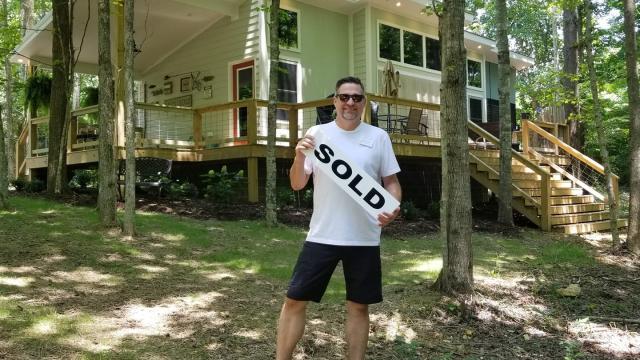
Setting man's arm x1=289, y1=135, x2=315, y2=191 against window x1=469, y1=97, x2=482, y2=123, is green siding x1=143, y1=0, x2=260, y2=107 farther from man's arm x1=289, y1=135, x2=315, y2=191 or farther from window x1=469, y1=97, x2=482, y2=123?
man's arm x1=289, y1=135, x2=315, y2=191

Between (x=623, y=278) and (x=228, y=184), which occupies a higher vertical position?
(x=228, y=184)

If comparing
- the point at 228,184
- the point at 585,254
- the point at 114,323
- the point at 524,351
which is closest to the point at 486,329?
the point at 524,351

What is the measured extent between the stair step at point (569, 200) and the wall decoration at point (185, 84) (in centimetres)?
873

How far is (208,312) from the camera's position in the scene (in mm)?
4309

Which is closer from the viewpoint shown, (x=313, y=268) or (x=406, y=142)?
(x=313, y=268)

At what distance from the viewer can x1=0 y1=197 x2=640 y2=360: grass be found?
12.1ft

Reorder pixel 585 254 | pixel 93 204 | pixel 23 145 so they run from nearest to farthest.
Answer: pixel 585 254
pixel 93 204
pixel 23 145

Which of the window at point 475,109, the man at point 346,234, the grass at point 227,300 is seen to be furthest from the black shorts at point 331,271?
the window at point 475,109

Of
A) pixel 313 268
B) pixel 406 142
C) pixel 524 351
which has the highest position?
pixel 406 142

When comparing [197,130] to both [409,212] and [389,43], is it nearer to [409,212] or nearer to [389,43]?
[409,212]

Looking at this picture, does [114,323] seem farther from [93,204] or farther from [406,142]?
[406,142]

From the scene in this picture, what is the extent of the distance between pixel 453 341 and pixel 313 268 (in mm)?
1848

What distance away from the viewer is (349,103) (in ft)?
9.39

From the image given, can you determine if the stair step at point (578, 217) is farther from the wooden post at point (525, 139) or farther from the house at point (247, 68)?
the wooden post at point (525, 139)
